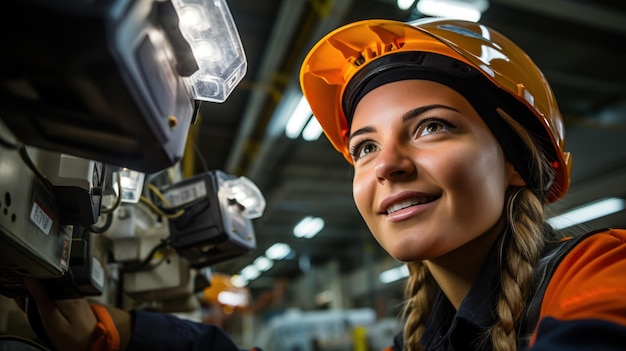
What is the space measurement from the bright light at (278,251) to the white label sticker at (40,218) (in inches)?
358

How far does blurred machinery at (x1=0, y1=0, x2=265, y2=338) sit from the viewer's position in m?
0.44

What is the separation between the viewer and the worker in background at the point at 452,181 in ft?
3.05

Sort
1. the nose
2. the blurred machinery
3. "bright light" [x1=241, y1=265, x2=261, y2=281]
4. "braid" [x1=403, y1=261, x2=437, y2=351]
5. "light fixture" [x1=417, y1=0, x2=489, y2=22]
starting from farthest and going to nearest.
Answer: "bright light" [x1=241, y1=265, x2=261, y2=281] < "light fixture" [x1=417, y1=0, x2=489, y2=22] < "braid" [x1=403, y1=261, x2=437, y2=351] < the nose < the blurred machinery

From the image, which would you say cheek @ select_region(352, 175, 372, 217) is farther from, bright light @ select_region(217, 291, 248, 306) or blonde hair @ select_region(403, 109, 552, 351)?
bright light @ select_region(217, 291, 248, 306)

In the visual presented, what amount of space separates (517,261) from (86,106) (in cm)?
79

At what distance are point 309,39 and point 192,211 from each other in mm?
2233

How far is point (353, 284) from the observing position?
11.0 meters

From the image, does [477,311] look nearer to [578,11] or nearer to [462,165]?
[462,165]

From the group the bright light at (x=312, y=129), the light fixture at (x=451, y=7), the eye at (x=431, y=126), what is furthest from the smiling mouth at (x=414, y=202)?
the bright light at (x=312, y=129)

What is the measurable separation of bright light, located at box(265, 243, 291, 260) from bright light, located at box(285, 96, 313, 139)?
18.8ft

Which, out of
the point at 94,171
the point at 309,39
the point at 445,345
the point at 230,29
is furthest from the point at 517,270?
the point at 309,39

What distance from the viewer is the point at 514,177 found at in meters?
1.05

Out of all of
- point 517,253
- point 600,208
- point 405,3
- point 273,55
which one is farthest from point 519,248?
point 600,208

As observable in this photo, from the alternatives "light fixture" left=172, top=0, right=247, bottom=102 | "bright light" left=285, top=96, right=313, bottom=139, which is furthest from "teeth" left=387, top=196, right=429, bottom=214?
"bright light" left=285, top=96, right=313, bottom=139
